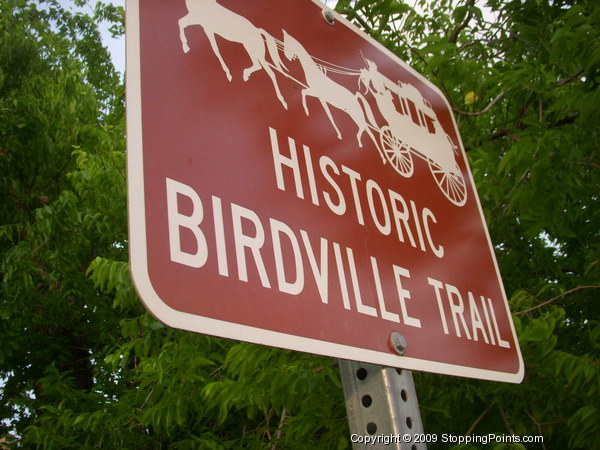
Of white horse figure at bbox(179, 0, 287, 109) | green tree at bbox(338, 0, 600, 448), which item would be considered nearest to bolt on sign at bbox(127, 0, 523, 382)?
white horse figure at bbox(179, 0, 287, 109)

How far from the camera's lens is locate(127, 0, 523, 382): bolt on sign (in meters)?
0.66

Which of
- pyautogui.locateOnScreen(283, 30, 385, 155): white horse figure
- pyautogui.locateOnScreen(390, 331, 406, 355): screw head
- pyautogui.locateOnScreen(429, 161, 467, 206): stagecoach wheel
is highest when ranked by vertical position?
pyautogui.locateOnScreen(283, 30, 385, 155): white horse figure

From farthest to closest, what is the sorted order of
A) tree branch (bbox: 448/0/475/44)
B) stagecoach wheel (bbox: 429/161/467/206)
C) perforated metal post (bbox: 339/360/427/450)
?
tree branch (bbox: 448/0/475/44) → stagecoach wheel (bbox: 429/161/467/206) → perforated metal post (bbox: 339/360/427/450)

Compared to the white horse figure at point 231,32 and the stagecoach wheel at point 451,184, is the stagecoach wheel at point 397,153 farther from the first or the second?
the white horse figure at point 231,32

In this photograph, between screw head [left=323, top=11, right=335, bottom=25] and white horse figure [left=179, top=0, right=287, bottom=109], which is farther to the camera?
screw head [left=323, top=11, right=335, bottom=25]

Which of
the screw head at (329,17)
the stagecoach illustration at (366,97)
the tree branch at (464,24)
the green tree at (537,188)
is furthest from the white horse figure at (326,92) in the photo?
the tree branch at (464,24)

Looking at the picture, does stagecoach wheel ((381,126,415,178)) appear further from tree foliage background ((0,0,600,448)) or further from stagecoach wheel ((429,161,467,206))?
tree foliage background ((0,0,600,448))

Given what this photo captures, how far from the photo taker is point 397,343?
863 mm

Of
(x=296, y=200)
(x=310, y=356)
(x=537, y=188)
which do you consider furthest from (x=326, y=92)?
(x=537, y=188)

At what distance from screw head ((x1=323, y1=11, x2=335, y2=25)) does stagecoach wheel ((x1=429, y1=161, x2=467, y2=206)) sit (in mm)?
341

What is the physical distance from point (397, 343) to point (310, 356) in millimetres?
1318

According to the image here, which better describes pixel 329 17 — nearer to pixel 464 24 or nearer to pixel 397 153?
pixel 397 153

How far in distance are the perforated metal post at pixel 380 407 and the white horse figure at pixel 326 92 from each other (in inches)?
15.0

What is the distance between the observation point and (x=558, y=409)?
2.43 metres
